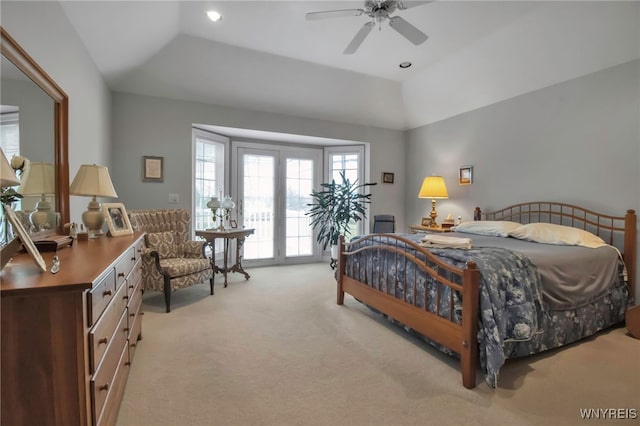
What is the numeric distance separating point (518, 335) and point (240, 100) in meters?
4.22

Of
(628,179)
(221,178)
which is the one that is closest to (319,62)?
(221,178)

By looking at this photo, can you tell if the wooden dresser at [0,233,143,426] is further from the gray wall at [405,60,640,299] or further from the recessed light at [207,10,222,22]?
the gray wall at [405,60,640,299]

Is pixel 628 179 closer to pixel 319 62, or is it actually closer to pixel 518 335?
pixel 518 335

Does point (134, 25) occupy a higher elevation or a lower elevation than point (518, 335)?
higher

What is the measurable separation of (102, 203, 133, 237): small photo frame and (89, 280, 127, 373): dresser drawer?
2.43 ft

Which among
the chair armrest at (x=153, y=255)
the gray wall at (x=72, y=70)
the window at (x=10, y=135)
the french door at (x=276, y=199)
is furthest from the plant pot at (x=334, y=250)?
the window at (x=10, y=135)

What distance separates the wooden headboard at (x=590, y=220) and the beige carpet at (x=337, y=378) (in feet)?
2.60

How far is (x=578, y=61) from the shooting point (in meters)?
3.31

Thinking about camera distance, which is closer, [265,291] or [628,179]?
[628,179]

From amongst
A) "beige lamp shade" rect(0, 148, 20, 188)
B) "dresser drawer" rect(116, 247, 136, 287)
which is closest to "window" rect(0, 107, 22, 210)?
"beige lamp shade" rect(0, 148, 20, 188)

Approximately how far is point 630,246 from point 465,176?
2.09 metres

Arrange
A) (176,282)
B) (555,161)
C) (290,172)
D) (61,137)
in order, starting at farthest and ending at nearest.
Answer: (290,172) → (555,161) → (176,282) → (61,137)

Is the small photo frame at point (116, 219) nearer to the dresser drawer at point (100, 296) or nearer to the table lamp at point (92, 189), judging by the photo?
the table lamp at point (92, 189)

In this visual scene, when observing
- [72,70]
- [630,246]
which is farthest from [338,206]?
[72,70]
